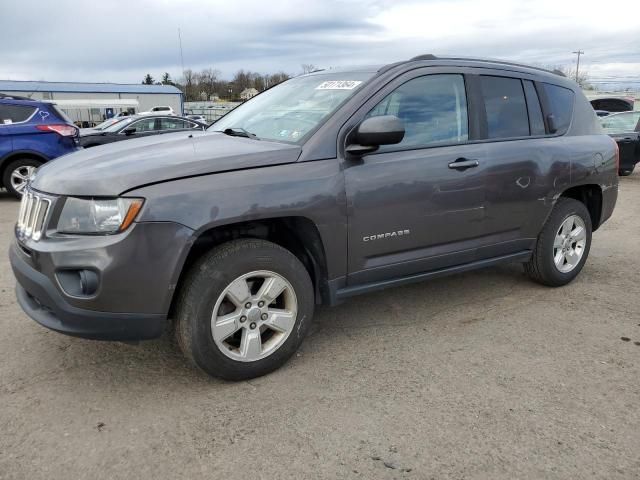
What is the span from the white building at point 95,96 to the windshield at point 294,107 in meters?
38.7

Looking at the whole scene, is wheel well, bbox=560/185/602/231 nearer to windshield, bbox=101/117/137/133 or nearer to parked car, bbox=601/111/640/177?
parked car, bbox=601/111/640/177

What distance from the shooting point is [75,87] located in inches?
1774

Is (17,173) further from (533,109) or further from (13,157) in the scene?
(533,109)

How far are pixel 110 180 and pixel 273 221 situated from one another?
2.95ft

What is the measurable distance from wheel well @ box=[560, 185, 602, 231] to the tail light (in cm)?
807

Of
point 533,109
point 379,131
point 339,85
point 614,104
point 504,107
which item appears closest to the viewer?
point 379,131

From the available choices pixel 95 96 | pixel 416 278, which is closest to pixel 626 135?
pixel 416 278

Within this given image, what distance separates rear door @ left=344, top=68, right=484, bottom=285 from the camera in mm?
3197

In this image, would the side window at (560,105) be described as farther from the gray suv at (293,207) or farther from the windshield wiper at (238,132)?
the windshield wiper at (238,132)

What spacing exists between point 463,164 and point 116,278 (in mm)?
2308

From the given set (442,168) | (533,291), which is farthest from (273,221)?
(533,291)

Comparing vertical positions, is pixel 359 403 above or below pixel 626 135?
below

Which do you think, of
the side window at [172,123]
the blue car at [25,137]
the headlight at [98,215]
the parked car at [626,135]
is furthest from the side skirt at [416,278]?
the side window at [172,123]

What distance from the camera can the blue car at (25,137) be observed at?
877cm
